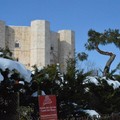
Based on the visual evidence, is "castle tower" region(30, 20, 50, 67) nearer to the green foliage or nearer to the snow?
the green foliage

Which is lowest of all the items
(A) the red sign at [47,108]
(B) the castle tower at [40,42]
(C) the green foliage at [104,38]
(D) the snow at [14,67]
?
(A) the red sign at [47,108]

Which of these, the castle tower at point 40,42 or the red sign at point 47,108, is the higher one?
the castle tower at point 40,42

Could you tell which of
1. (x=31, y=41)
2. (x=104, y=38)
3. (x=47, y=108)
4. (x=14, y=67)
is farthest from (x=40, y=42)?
(x=47, y=108)

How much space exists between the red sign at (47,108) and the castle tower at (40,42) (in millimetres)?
65300

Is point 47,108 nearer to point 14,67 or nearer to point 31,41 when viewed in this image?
point 14,67

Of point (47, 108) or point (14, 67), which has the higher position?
point (14, 67)

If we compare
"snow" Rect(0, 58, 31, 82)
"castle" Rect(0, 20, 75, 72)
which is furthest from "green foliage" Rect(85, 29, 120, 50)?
"castle" Rect(0, 20, 75, 72)

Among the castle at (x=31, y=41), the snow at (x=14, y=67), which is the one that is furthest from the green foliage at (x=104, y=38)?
the castle at (x=31, y=41)

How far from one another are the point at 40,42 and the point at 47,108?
66.9m

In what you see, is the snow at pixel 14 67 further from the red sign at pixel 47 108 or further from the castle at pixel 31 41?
the castle at pixel 31 41

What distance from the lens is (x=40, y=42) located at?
76438mm

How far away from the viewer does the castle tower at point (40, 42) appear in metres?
75.5

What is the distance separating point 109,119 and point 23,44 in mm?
66107

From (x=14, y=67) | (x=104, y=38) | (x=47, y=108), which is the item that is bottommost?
(x=47, y=108)
